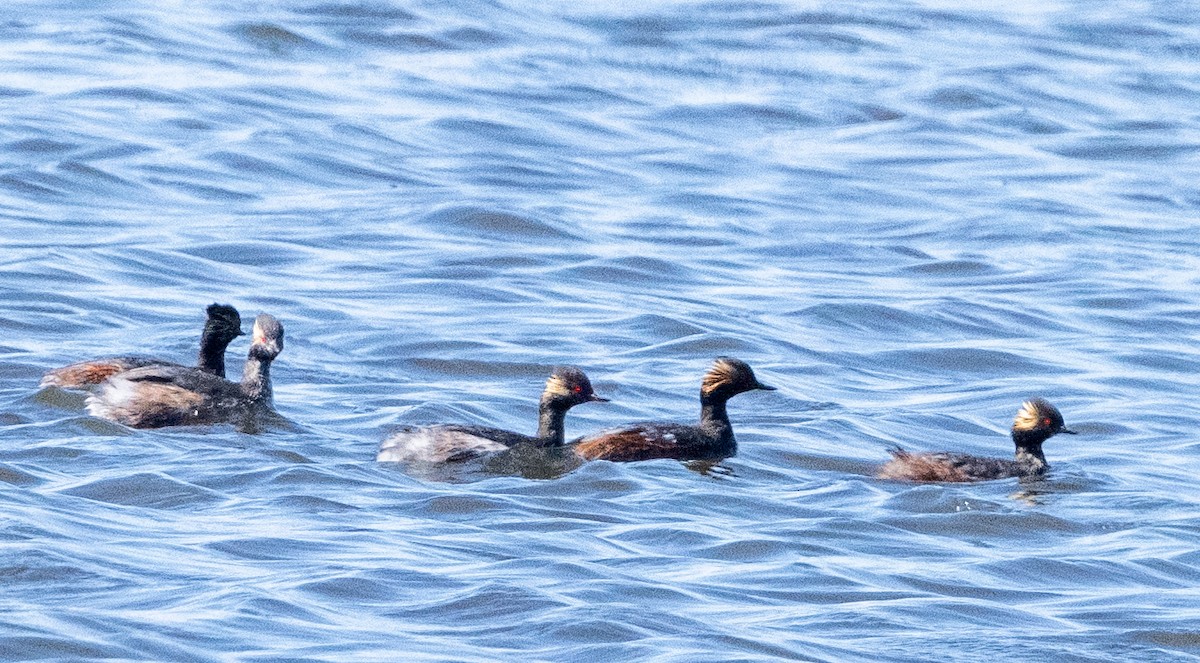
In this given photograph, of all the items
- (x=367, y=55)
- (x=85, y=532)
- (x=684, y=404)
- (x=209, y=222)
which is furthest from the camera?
(x=367, y=55)

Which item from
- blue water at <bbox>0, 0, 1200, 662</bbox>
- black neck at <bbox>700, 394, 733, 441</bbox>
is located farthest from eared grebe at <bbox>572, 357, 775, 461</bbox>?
blue water at <bbox>0, 0, 1200, 662</bbox>

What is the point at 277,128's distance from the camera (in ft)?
77.0

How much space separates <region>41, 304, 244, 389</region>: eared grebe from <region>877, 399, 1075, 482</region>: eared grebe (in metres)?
3.83

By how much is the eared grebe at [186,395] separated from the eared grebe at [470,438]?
1.08 metres

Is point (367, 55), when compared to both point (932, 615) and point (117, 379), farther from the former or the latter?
point (932, 615)

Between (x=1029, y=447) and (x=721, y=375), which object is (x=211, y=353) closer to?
(x=721, y=375)

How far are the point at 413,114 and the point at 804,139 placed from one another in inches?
162

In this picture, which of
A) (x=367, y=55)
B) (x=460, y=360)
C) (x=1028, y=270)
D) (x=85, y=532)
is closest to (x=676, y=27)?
(x=367, y=55)

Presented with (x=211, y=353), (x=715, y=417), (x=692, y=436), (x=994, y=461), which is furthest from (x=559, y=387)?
(x=994, y=461)

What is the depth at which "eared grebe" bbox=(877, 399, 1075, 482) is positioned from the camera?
40.5ft

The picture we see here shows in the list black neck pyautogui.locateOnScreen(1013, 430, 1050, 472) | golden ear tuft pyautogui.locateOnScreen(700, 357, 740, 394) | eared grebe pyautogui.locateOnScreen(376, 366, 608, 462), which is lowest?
black neck pyautogui.locateOnScreen(1013, 430, 1050, 472)

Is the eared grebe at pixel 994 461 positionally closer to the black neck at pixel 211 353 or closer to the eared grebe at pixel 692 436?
the eared grebe at pixel 692 436

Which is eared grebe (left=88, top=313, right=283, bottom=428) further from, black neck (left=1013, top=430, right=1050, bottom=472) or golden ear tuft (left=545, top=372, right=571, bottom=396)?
black neck (left=1013, top=430, right=1050, bottom=472)

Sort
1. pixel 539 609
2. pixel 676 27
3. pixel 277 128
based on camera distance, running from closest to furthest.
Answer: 1. pixel 539 609
2. pixel 277 128
3. pixel 676 27
